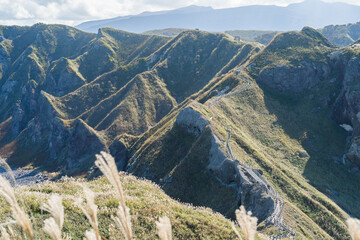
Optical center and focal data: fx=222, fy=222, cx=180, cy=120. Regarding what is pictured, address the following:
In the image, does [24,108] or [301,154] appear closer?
[301,154]

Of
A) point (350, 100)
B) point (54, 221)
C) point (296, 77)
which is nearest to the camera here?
point (54, 221)

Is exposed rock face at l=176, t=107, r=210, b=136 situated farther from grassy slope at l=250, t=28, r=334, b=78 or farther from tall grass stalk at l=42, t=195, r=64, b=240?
tall grass stalk at l=42, t=195, r=64, b=240

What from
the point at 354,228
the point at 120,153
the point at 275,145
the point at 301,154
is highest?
the point at 354,228

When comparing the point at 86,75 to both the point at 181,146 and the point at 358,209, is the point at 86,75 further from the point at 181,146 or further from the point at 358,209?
the point at 358,209

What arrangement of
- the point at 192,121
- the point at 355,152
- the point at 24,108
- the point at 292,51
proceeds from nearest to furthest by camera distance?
the point at 192,121
the point at 355,152
the point at 292,51
the point at 24,108

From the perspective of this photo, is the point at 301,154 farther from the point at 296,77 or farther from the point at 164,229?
the point at 164,229

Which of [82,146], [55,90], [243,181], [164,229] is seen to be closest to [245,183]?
[243,181]

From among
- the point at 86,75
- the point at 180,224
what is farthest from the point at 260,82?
the point at 86,75

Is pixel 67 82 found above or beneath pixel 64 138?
above

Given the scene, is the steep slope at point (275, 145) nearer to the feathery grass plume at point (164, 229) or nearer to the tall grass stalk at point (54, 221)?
the feathery grass plume at point (164, 229)
